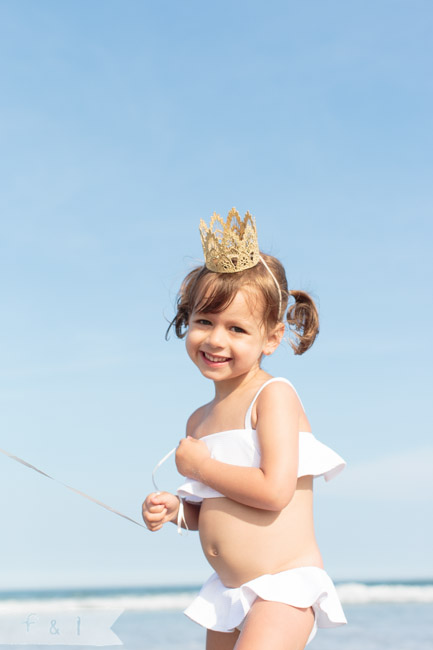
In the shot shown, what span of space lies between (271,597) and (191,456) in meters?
0.53

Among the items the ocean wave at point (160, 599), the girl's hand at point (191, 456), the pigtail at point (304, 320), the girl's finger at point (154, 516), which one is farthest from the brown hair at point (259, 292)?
the ocean wave at point (160, 599)

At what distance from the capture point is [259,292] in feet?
9.04

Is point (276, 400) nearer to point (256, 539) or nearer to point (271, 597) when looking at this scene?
point (256, 539)

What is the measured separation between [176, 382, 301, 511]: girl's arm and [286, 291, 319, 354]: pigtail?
0.34 meters

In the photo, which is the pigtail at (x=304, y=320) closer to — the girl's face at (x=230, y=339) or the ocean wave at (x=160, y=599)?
the girl's face at (x=230, y=339)

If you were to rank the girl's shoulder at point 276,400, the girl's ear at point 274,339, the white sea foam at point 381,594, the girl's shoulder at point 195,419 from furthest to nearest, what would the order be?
the white sea foam at point 381,594
the girl's shoulder at point 195,419
the girl's ear at point 274,339
the girl's shoulder at point 276,400

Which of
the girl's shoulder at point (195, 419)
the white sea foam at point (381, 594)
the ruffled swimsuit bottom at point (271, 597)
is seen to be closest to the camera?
the ruffled swimsuit bottom at point (271, 597)

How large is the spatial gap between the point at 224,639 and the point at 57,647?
4994 millimetres

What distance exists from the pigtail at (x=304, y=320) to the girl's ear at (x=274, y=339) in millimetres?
82

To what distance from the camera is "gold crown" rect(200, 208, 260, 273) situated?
2793mm

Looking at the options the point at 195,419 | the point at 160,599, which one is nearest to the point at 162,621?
the point at 160,599

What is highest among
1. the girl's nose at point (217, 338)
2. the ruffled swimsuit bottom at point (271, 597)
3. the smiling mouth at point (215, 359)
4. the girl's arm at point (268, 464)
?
the girl's nose at point (217, 338)

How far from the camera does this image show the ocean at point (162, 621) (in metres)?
3.13

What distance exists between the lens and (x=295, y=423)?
8.48ft
